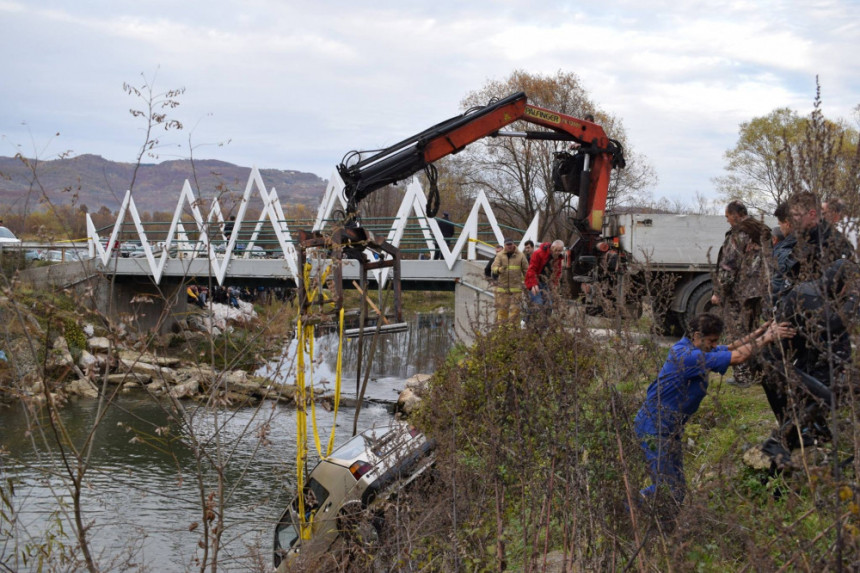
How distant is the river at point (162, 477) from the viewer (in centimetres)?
541

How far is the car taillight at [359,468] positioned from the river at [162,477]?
0.53 meters

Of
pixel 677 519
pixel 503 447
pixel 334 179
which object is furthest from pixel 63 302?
pixel 334 179

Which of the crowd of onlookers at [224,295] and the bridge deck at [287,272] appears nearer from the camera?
the crowd of onlookers at [224,295]

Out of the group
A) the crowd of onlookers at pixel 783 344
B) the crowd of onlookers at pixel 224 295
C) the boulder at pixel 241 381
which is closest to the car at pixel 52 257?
the crowd of onlookers at pixel 224 295

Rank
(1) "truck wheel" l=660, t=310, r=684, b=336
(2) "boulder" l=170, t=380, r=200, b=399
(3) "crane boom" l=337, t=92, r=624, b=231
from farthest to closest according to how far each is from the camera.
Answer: (1) "truck wheel" l=660, t=310, r=684, b=336, (3) "crane boom" l=337, t=92, r=624, b=231, (2) "boulder" l=170, t=380, r=200, b=399

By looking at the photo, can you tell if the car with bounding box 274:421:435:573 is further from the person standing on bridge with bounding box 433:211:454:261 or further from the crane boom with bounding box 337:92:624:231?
the person standing on bridge with bounding box 433:211:454:261

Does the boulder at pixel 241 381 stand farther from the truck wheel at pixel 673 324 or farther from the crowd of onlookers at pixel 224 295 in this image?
the truck wheel at pixel 673 324

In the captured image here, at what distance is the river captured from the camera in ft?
17.8

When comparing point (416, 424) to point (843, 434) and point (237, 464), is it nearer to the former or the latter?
point (843, 434)

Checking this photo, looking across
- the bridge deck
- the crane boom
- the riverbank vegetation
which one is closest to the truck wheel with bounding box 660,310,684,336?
the crane boom

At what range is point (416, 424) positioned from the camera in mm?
7688

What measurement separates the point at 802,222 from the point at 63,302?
4.66 metres

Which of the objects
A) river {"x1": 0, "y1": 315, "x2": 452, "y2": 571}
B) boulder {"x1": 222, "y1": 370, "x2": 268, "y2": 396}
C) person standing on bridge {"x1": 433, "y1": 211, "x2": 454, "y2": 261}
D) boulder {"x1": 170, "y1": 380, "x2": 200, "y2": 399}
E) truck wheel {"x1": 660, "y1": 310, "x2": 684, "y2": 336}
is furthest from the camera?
person standing on bridge {"x1": 433, "y1": 211, "x2": 454, "y2": 261}

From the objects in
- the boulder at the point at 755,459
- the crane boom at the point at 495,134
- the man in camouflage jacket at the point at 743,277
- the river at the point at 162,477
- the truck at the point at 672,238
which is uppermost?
the crane boom at the point at 495,134
